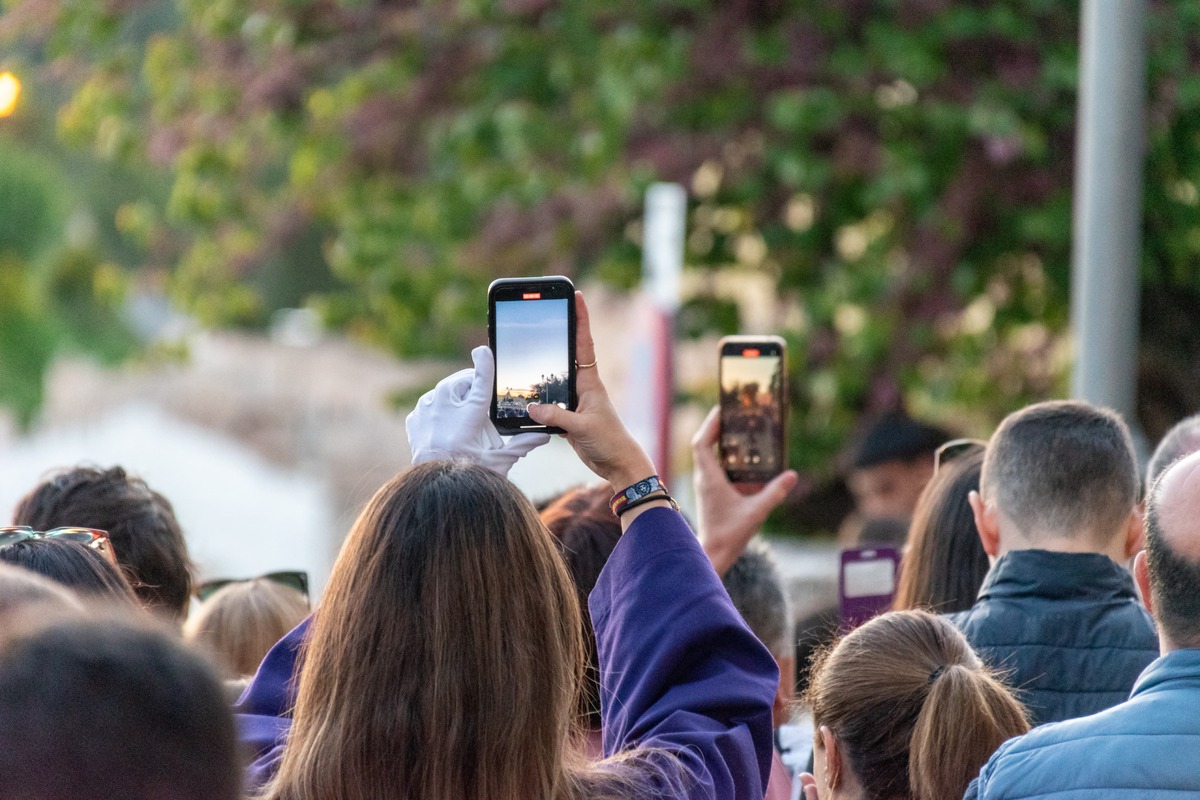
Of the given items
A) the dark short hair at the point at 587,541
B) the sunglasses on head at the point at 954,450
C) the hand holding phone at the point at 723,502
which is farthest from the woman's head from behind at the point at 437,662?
the sunglasses on head at the point at 954,450

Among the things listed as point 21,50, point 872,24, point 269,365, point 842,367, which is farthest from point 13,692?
point 269,365

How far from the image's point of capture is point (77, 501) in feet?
10.4

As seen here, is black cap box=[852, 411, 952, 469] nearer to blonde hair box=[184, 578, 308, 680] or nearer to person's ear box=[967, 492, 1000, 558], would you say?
person's ear box=[967, 492, 1000, 558]

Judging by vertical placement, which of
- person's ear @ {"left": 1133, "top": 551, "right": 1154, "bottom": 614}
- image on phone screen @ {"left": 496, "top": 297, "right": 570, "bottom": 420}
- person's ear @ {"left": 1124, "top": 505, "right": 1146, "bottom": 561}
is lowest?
person's ear @ {"left": 1124, "top": 505, "right": 1146, "bottom": 561}

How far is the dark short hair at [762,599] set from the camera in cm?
334

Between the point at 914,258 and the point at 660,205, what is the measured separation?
214cm

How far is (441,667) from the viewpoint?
6.34 feet

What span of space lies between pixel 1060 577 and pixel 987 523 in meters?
0.24

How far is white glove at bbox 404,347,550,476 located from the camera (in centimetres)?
246

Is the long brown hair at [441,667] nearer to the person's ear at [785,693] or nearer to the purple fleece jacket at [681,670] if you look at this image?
the purple fleece jacket at [681,670]

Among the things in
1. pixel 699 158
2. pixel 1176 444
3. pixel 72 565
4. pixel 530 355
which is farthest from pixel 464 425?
pixel 699 158

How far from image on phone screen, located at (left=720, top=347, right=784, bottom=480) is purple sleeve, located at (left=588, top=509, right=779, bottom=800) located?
1.28m

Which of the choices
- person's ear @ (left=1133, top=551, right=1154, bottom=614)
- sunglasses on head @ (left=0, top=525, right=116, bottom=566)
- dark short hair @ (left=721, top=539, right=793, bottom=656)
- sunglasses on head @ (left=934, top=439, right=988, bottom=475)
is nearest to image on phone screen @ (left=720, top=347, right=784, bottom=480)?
dark short hair @ (left=721, top=539, right=793, bottom=656)

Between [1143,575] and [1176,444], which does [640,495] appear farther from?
[1176,444]
